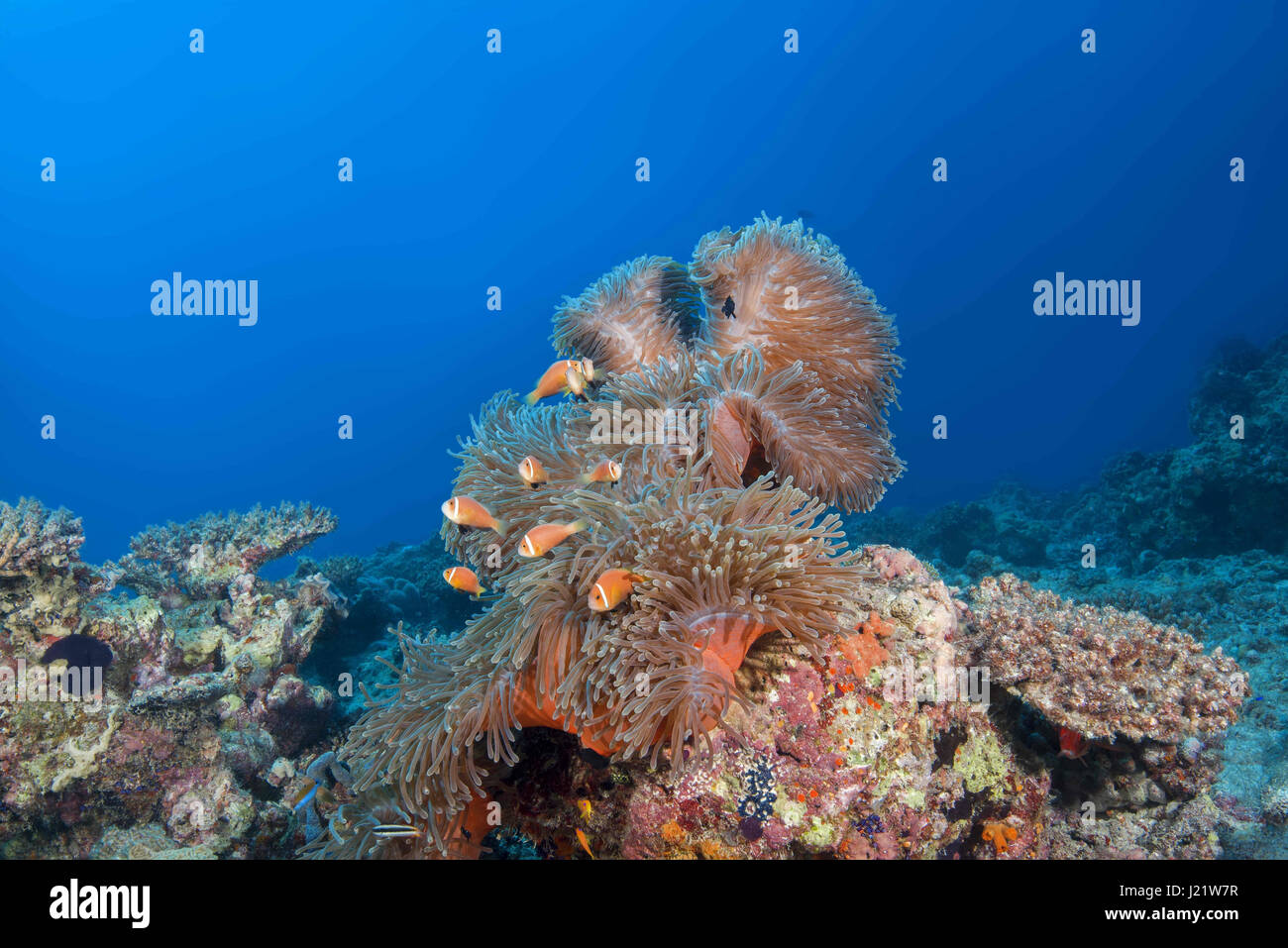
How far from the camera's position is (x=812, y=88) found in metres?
83.7

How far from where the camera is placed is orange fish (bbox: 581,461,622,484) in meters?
3.23

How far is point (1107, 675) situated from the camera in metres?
3.35

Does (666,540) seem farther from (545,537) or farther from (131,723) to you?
(131,723)

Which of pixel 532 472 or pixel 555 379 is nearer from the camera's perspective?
pixel 532 472

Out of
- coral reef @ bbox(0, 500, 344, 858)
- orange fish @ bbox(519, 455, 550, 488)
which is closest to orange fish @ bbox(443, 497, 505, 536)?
orange fish @ bbox(519, 455, 550, 488)

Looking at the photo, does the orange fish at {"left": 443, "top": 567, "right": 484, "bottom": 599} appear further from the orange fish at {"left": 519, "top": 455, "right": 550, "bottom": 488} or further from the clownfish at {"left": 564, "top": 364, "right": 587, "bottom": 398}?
the clownfish at {"left": 564, "top": 364, "right": 587, "bottom": 398}

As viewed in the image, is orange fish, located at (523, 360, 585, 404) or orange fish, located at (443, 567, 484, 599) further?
orange fish, located at (523, 360, 585, 404)

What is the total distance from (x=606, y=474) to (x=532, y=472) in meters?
0.54

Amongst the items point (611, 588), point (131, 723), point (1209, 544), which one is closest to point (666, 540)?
point (611, 588)

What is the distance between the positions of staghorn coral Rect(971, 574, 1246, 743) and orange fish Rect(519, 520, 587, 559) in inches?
96.3

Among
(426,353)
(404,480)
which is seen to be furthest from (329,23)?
(404,480)

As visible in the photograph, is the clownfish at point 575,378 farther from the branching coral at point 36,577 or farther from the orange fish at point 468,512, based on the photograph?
the branching coral at point 36,577

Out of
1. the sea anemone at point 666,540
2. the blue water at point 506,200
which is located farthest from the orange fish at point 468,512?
the blue water at point 506,200
